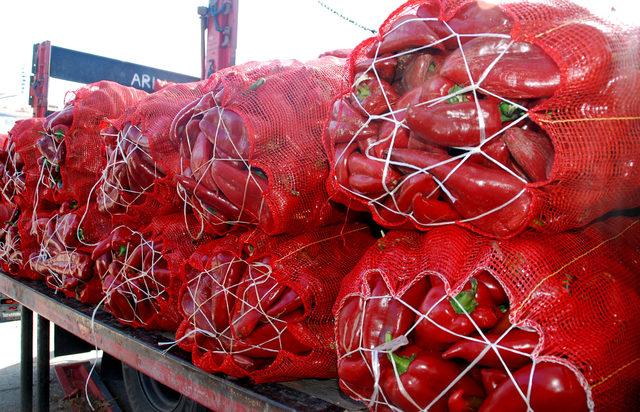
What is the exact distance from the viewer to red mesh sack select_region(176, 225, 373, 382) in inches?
90.4

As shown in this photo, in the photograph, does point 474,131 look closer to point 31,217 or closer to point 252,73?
point 252,73

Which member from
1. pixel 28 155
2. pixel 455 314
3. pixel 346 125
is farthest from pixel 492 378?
pixel 28 155

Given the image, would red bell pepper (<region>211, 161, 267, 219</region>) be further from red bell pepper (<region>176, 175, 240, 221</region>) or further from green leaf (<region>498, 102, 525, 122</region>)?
green leaf (<region>498, 102, 525, 122</region>)

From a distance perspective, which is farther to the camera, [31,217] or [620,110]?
[31,217]

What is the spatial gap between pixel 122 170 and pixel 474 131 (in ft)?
7.24

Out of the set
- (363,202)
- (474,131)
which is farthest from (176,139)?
(474,131)

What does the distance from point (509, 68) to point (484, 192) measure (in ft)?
1.14

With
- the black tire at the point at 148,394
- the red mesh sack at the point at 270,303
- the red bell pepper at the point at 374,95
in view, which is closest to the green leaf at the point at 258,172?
the red mesh sack at the point at 270,303

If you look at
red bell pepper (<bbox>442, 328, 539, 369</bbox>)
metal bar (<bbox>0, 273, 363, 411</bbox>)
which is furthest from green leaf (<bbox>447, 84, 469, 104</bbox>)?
metal bar (<bbox>0, 273, 363, 411</bbox>)

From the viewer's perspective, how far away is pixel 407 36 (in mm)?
1779

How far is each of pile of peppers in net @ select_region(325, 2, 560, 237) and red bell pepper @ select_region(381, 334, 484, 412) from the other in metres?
0.42

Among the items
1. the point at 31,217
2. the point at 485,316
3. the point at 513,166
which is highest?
the point at 513,166

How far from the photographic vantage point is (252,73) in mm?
2570

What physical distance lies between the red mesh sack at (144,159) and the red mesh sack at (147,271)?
133 mm
